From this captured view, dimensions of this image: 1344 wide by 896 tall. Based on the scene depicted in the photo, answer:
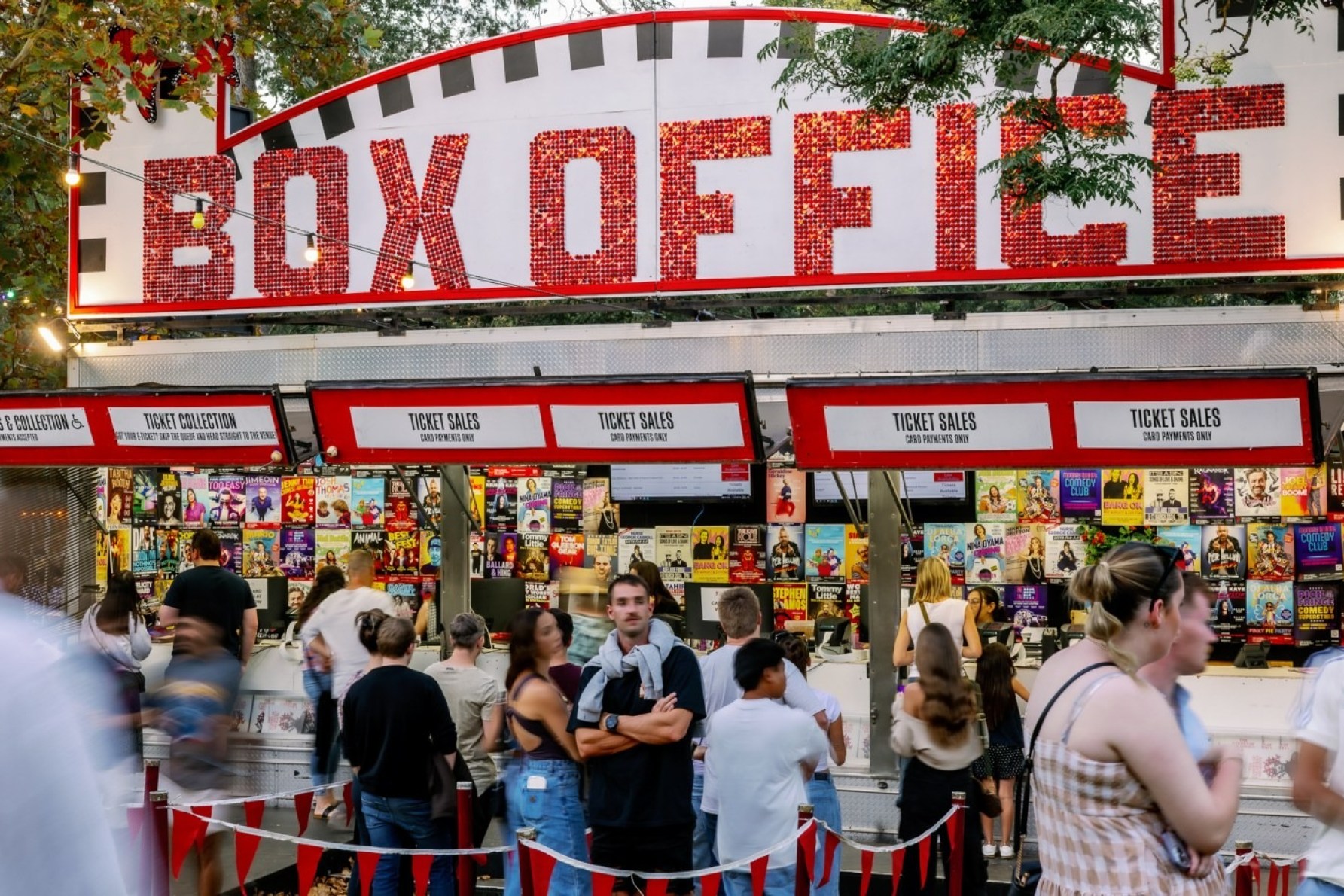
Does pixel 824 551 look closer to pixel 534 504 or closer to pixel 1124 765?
pixel 534 504

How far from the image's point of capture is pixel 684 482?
40.5 ft

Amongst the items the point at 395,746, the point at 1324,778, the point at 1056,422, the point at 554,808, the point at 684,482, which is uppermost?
the point at 1056,422

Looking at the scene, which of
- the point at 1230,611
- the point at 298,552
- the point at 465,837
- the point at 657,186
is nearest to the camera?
the point at 465,837

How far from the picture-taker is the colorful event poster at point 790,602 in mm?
12242

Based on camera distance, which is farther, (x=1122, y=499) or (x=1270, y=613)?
(x=1122, y=499)

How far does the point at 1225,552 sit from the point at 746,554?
3.99m

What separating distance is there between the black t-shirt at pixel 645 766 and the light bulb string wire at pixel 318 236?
3.98 metres

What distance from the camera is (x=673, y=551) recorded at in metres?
12.6

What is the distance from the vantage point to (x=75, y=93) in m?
10.5

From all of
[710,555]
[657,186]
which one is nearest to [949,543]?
[710,555]

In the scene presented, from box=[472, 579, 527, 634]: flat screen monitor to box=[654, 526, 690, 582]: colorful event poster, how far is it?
131 cm

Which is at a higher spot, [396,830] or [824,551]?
[824,551]

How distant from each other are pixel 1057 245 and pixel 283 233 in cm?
553

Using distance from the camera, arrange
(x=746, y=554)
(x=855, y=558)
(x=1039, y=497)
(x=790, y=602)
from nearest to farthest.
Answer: (x=1039, y=497)
(x=855, y=558)
(x=790, y=602)
(x=746, y=554)
